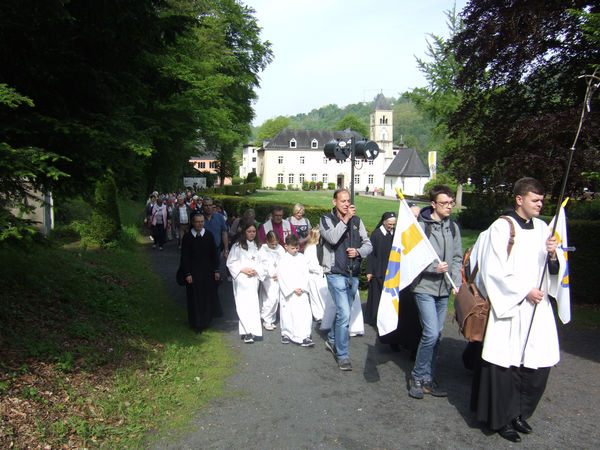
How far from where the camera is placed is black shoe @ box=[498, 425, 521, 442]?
425 centimetres

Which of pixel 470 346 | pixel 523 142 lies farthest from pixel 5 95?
pixel 523 142

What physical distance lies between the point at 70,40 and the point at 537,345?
5.45 metres

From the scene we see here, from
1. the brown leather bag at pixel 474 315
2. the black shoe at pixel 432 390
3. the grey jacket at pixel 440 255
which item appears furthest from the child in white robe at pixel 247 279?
the brown leather bag at pixel 474 315

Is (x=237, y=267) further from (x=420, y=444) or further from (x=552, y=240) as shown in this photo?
(x=552, y=240)

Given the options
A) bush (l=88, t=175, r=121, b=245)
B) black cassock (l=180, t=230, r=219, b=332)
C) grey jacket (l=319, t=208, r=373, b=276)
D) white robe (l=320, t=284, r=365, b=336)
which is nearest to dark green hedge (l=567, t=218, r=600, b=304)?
white robe (l=320, t=284, r=365, b=336)

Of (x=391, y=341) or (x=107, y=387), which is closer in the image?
(x=107, y=387)

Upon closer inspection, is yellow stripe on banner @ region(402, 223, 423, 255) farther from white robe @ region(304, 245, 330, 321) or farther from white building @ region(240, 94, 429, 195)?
white building @ region(240, 94, 429, 195)

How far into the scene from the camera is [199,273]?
25.8 feet

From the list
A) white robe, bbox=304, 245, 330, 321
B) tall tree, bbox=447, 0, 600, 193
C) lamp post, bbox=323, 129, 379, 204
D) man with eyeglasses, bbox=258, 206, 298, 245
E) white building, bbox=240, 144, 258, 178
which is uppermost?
white building, bbox=240, 144, 258, 178

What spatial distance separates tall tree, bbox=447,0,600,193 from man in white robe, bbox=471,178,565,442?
22.3 ft

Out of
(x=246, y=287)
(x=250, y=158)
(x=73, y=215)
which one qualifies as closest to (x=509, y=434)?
(x=246, y=287)

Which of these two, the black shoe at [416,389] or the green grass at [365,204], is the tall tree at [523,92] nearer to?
the black shoe at [416,389]

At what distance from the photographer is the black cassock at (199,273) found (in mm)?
7734

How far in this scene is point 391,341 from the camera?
6715 mm
